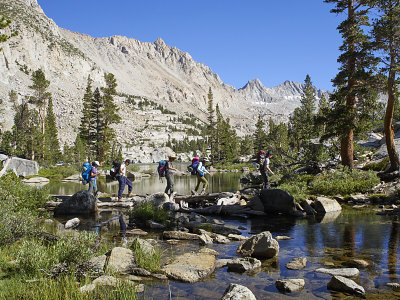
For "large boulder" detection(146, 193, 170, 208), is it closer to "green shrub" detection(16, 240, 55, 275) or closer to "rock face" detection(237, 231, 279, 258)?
"rock face" detection(237, 231, 279, 258)

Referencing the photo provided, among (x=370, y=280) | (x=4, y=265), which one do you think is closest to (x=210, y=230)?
(x=370, y=280)

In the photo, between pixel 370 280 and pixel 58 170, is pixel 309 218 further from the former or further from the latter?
pixel 58 170

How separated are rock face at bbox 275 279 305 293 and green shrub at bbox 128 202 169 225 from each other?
7.85 metres

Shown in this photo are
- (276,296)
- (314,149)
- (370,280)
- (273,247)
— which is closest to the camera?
(276,296)

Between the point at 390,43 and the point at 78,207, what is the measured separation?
21676 millimetres

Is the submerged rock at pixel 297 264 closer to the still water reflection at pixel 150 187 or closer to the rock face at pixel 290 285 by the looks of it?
the rock face at pixel 290 285

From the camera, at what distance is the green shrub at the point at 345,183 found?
18547mm

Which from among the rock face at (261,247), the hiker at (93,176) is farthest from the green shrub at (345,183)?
the hiker at (93,176)

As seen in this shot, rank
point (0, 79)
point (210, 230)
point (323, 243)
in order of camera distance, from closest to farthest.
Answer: point (323, 243), point (210, 230), point (0, 79)

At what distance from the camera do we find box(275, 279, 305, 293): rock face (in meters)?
6.02

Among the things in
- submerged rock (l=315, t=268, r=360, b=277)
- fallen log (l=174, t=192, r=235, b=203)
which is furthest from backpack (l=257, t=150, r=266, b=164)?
submerged rock (l=315, t=268, r=360, b=277)

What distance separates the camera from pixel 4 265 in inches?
264

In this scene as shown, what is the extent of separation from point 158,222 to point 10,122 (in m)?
128

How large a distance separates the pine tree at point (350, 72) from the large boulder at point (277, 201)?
871cm
